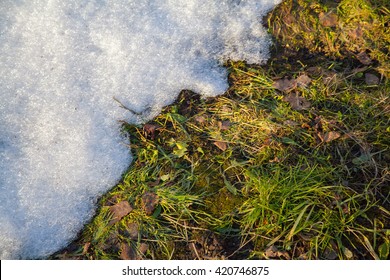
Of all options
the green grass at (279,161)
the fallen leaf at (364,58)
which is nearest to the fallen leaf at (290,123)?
the green grass at (279,161)

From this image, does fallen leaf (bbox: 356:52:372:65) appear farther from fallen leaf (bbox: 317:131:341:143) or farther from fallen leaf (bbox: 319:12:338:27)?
fallen leaf (bbox: 317:131:341:143)

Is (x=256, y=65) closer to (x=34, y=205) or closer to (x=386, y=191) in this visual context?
(x=386, y=191)

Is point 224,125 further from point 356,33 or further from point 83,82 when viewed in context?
point 356,33

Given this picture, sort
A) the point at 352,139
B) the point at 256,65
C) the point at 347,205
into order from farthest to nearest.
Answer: the point at 256,65 → the point at 352,139 → the point at 347,205

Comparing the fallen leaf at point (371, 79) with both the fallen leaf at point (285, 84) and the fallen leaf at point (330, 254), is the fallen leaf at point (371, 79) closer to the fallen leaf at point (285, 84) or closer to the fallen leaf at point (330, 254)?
the fallen leaf at point (285, 84)

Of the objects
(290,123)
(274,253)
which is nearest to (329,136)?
(290,123)

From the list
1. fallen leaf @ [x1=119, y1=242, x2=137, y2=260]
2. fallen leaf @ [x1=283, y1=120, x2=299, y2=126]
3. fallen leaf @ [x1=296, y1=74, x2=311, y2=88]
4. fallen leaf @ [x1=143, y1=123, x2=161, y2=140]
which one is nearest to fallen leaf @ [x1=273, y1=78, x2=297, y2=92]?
fallen leaf @ [x1=296, y1=74, x2=311, y2=88]
